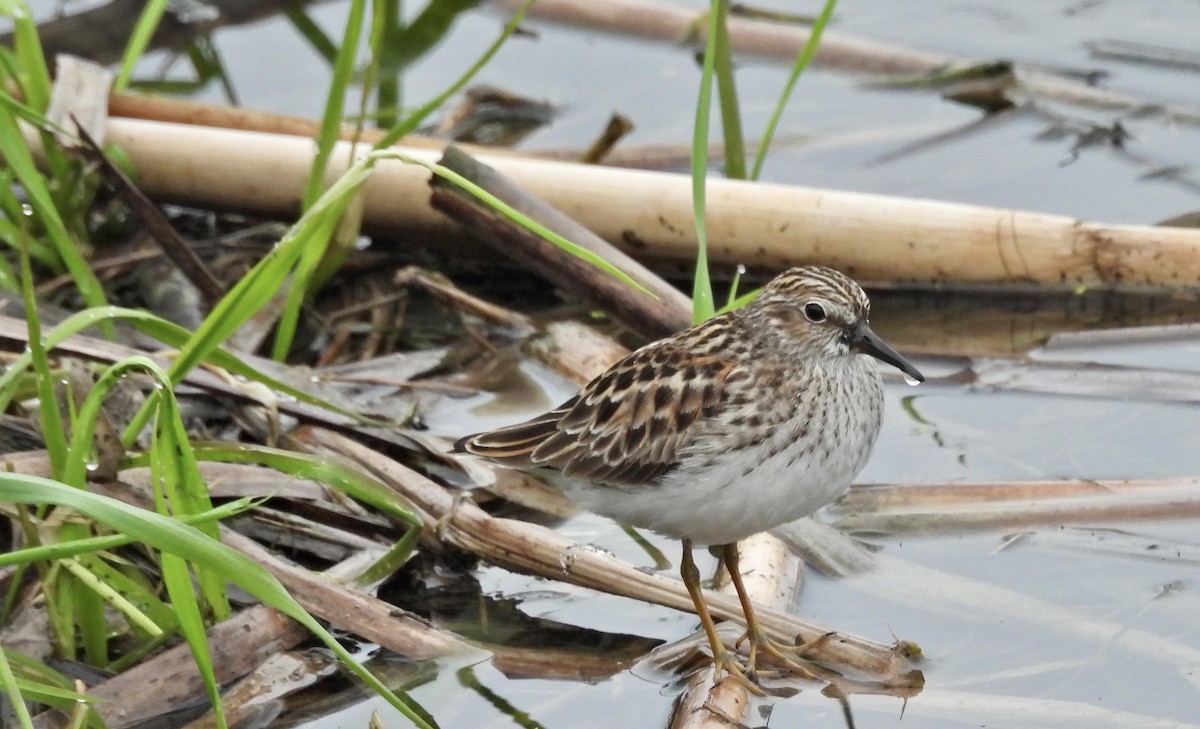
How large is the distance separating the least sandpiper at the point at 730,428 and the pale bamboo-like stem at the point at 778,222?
1.67 m

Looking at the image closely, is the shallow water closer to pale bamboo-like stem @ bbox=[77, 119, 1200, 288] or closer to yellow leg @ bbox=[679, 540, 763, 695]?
yellow leg @ bbox=[679, 540, 763, 695]

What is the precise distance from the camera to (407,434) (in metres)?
6.59

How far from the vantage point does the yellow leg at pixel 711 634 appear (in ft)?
17.3

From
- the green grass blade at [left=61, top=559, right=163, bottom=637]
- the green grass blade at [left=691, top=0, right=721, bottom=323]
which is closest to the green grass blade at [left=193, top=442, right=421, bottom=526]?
the green grass blade at [left=61, top=559, right=163, bottom=637]

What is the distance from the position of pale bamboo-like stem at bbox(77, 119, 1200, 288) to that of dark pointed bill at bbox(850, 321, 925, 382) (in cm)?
182

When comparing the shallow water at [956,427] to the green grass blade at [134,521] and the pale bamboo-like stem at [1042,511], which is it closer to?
the pale bamboo-like stem at [1042,511]

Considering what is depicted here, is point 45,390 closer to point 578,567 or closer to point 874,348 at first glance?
point 578,567

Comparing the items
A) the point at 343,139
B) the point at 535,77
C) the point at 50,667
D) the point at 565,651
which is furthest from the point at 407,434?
the point at 535,77

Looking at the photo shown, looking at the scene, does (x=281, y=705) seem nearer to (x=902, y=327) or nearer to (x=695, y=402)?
(x=695, y=402)

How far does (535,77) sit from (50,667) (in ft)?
22.5

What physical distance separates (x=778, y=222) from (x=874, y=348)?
1.93 m

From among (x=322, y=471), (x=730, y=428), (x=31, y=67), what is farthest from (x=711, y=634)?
(x=31, y=67)

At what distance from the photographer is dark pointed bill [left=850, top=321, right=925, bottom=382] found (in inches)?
221

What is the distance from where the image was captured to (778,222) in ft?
24.5
